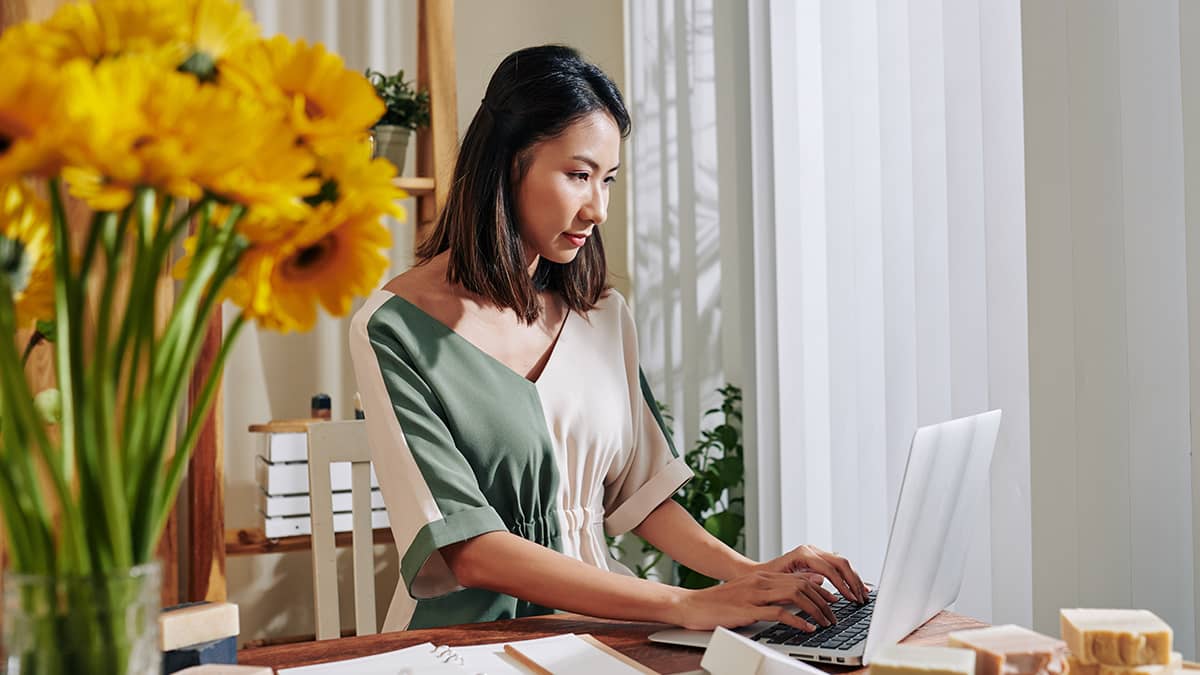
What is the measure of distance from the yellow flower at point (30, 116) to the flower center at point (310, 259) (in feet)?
0.42

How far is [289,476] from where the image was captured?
7.98 ft

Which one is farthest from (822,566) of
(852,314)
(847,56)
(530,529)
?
(847,56)

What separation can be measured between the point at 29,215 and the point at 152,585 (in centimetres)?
20

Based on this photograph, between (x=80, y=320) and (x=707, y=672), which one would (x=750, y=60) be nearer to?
(x=707, y=672)

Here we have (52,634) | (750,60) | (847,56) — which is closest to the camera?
(52,634)

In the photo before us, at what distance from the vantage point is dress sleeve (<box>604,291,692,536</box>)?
158cm

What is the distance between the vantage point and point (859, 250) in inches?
73.5

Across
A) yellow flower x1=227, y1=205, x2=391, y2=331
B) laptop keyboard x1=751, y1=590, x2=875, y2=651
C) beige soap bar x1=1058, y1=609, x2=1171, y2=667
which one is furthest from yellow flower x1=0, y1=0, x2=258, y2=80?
laptop keyboard x1=751, y1=590, x2=875, y2=651

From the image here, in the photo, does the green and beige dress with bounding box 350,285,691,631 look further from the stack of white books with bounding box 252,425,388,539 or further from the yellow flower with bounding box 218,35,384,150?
the stack of white books with bounding box 252,425,388,539

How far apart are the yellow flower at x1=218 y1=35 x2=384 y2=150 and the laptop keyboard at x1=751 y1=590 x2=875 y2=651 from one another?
2.24 feet

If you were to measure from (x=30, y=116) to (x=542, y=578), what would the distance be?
2.98 ft

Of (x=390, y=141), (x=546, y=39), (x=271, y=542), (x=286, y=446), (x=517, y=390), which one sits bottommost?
(x=271, y=542)

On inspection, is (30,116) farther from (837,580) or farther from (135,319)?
(837,580)

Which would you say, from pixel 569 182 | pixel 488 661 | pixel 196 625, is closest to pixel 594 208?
pixel 569 182
